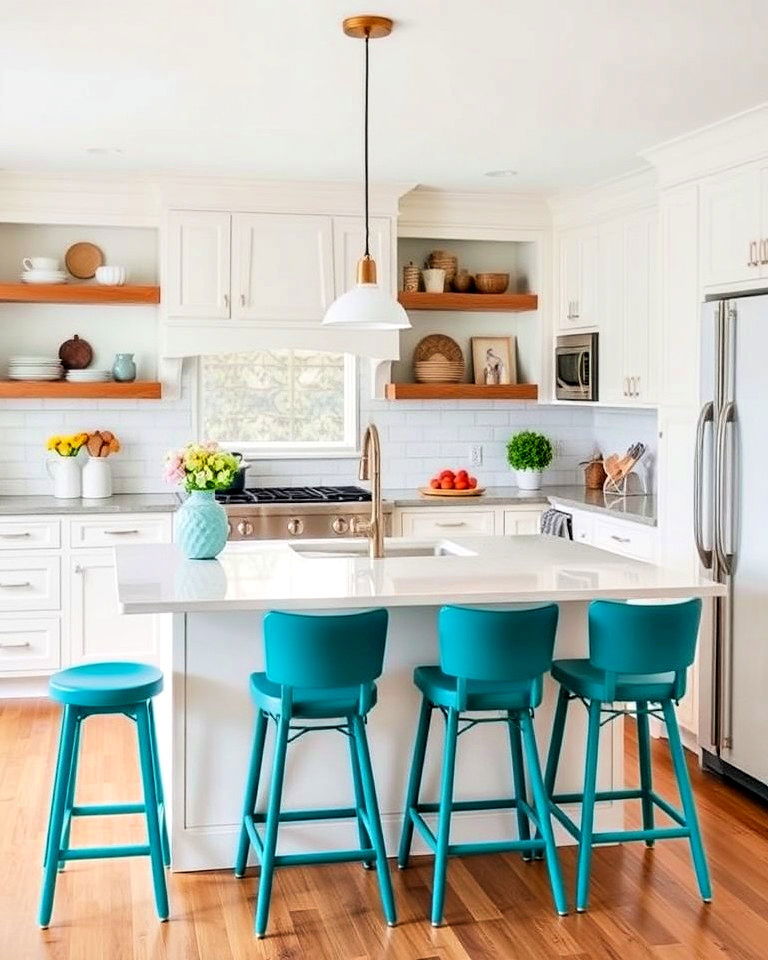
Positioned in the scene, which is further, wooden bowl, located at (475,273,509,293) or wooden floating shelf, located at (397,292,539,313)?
wooden bowl, located at (475,273,509,293)

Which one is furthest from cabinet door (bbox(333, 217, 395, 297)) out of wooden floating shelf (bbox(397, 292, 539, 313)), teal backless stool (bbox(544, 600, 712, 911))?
teal backless stool (bbox(544, 600, 712, 911))

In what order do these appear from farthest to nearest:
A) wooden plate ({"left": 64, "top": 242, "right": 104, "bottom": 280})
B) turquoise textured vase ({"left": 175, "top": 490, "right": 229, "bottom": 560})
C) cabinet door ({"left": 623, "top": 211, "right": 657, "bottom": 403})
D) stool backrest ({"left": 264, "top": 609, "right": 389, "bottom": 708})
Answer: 1. wooden plate ({"left": 64, "top": 242, "right": 104, "bottom": 280})
2. cabinet door ({"left": 623, "top": 211, "right": 657, "bottom": 403})
3. turquoise textured vase ({"left": 175, "top": 490, "right": 229, "bottom": 560})
4. stool backrest ({"left": 264, "top": 609, "right": 389, "bottom": 708})

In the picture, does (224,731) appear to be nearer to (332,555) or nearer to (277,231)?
(332,555)

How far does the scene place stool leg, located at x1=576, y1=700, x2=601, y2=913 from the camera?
11.5 feet

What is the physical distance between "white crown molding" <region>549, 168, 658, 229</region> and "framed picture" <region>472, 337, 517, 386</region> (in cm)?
73

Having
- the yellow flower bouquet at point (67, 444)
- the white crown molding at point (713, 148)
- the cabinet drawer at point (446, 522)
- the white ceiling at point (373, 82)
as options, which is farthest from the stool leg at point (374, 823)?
the yellow flower bouquet at point (67, 444)

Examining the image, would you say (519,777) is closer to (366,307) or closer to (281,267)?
(366,307)

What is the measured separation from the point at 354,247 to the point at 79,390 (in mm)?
1558

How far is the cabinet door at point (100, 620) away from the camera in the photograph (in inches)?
231

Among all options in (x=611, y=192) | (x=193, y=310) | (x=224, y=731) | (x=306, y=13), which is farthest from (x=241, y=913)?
(x=611, y=192)

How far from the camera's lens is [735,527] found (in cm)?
453

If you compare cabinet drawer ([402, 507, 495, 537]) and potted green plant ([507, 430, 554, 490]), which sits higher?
potted green plant ([507, 430, 554, 490])

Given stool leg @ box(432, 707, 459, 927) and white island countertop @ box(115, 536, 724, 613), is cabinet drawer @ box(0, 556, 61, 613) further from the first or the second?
stool leg @ box(432, 707, 459, 927)

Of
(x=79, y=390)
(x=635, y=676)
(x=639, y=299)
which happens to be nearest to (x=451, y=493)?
→ (x=639, y=299)
